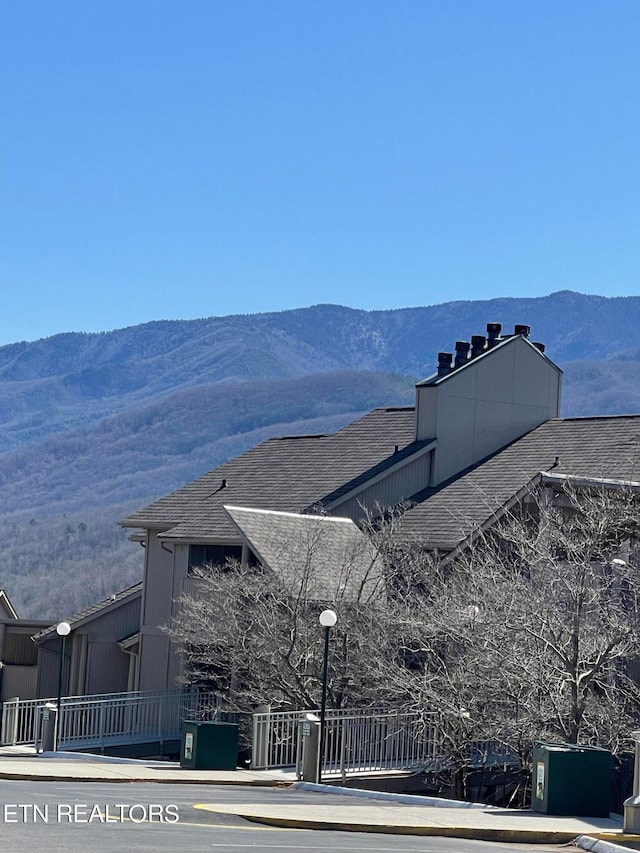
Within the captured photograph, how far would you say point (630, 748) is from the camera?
2181cm

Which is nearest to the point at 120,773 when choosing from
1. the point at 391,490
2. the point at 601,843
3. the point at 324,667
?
the point at 324,667

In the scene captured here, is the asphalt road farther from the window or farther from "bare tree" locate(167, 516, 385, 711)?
the window

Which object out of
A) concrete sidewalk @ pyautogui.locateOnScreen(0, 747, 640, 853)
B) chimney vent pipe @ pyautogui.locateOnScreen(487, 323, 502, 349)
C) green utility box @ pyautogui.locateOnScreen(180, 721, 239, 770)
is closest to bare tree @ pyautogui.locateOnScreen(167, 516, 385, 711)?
green utility box @ pyautogui.locateOnScreen(180, 721, 239, 770)

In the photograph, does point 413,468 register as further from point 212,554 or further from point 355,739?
point 355,739

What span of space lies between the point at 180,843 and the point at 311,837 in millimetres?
2005

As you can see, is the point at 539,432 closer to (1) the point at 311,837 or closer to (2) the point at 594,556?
(2) the point at 594,556

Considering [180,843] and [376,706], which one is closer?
[180,843]

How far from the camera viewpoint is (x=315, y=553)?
31.0 meters

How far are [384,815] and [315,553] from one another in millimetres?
13891

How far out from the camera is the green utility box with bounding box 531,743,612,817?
17578mm

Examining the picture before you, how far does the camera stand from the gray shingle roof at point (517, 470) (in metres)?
31.1

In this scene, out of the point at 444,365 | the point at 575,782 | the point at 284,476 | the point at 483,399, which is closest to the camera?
the point at 575,782

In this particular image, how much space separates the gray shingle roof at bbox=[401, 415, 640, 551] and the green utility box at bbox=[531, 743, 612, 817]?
11646 millimetres


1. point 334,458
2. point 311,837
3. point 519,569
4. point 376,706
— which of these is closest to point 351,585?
point 376,706
